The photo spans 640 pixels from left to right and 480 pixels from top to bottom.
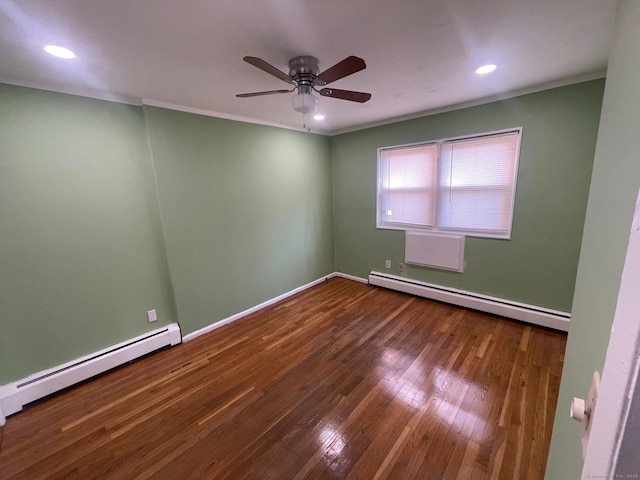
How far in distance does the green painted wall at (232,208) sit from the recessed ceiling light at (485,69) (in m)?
2.21

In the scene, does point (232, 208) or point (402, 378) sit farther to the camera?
point (232, 208)

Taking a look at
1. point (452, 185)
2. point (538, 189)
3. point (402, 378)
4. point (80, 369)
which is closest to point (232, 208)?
point (80, 369)

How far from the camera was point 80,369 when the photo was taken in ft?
6.84

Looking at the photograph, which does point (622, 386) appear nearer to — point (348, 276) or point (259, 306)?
point (259, 306)

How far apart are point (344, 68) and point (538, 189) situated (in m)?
2.36

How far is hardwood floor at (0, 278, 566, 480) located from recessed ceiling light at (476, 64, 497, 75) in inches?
93.4

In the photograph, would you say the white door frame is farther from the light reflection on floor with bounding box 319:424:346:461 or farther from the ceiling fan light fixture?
the ceiling fan light fixture

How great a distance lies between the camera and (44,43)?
138 cm

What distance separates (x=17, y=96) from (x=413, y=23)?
2.65 meters

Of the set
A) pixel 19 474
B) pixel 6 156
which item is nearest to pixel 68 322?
pixel 19 474

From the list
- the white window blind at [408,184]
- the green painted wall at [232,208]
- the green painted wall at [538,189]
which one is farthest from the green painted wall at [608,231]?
the green painted wall at [232,208]

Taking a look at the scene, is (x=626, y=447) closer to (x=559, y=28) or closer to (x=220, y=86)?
(x=559, y=28)

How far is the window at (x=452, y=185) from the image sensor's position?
2.69 metres

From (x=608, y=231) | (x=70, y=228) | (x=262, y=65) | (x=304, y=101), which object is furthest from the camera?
(x=70, y=228)
